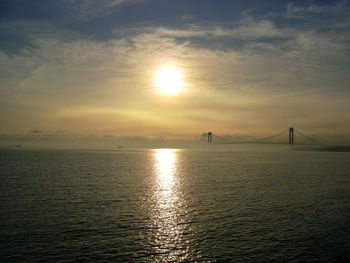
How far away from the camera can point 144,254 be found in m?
17.4

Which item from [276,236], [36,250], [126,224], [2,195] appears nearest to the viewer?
[36,250]

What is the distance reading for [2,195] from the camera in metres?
35.8

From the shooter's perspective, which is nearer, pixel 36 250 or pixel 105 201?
pixel 36 250

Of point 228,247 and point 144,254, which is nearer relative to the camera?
point 144,254

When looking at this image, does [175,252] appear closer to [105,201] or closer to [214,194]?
[105,201]

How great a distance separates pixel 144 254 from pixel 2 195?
27381mm

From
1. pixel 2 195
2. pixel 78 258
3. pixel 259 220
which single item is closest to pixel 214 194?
pixel 259 220

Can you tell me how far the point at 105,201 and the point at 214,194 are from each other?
14947 mm

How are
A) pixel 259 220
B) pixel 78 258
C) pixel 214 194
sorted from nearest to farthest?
pixel 78 258
pixel 259 220
pixel 214 194

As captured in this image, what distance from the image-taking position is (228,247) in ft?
61.2

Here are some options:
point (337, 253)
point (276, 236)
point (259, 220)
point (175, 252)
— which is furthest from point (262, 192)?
point (175, 252)

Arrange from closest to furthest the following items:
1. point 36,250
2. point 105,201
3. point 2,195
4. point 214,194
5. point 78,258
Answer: point 78,258
point 36,250
point 105,201
point 2,195
point 214,194

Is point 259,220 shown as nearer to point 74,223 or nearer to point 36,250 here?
point 74,223

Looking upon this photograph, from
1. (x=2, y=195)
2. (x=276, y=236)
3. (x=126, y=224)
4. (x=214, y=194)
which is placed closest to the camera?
(x=276, y=236)
